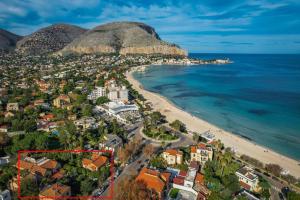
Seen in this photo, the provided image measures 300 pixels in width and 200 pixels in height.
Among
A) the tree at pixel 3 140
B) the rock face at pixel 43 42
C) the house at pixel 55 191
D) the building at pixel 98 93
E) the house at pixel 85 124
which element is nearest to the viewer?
the house at pixel 55 191

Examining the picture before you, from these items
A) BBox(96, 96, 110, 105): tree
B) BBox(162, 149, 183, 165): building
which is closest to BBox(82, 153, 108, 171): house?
BBox(162, 149, 183, 165): building

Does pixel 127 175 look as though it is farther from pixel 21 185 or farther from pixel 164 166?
pixel 21 185

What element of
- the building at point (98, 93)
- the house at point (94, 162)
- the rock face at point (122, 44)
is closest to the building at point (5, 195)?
the house at point (94, 162)

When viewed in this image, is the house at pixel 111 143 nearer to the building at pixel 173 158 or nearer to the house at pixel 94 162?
the house at pixel 94 162

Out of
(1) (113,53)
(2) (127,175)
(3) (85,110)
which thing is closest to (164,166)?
(2) (127,175)

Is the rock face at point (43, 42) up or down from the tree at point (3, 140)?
up

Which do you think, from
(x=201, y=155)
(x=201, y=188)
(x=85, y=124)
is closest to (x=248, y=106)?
(x=201, y=155)
